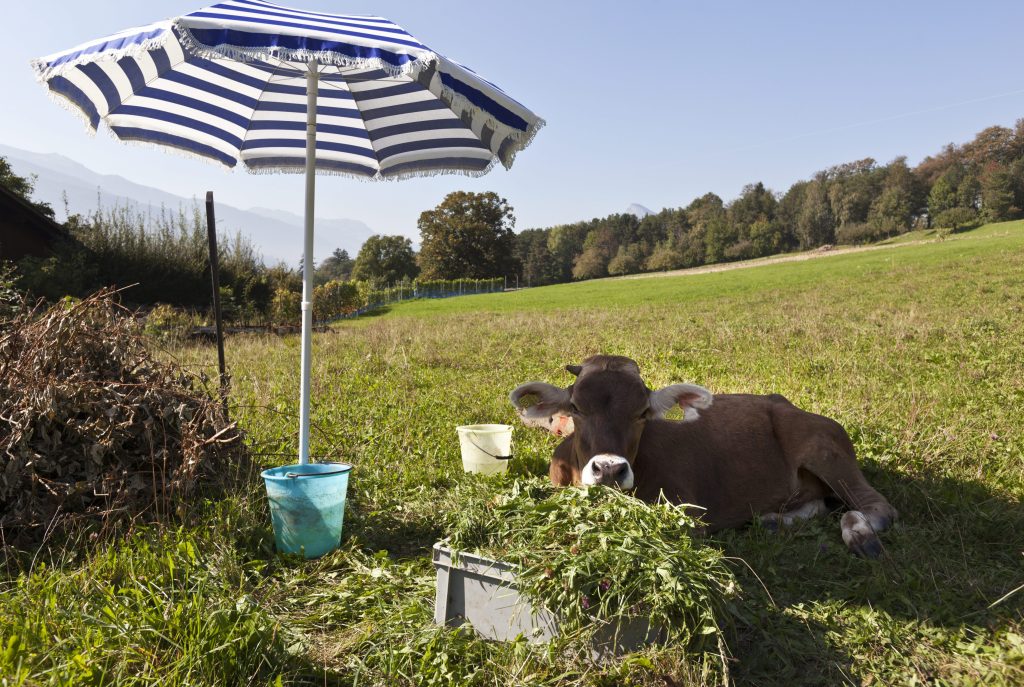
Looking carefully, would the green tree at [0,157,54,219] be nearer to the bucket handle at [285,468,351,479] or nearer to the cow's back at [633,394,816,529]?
the bucket handle at [285,468,351,479]

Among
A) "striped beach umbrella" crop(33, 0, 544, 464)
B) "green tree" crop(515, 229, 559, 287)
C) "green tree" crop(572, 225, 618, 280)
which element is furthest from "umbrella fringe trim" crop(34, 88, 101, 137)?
"green tree" crop(572, 225, 618, 280)

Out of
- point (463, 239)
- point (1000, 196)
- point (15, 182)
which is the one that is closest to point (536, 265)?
point (463, 239)

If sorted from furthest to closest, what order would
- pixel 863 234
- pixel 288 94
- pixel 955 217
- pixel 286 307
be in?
pixel 863 234 → pixel 955 217 → pixel 286 307 → pixel 288 94

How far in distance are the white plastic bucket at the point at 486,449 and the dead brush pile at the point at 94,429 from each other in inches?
69.7

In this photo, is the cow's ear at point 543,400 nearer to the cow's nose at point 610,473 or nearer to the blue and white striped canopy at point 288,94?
the cow's nose at point 610,473

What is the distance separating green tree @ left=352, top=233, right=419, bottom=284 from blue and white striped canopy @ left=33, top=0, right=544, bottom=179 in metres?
82.8

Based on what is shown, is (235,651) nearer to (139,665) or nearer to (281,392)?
(139,665)

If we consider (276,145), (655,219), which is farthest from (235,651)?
(655,219)

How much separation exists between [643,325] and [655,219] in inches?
4510

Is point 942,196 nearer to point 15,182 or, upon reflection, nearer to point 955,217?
point 955,217

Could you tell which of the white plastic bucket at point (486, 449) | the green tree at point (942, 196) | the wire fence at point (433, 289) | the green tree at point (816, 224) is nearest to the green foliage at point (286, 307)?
the white plastic bucket at point (486, 449)

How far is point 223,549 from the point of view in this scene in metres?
3.82

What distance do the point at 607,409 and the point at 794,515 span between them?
5.76 ft

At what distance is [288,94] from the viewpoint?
5.54m
